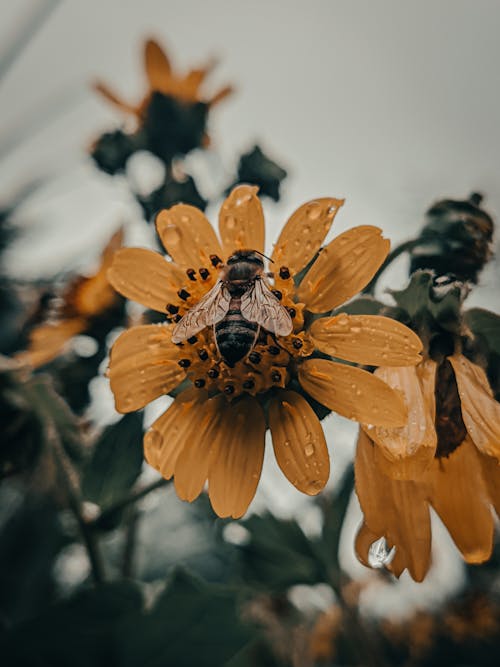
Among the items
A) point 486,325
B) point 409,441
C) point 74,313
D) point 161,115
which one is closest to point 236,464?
point 409,441

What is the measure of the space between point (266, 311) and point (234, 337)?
4 centimetres

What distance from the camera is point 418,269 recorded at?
24.8 inches

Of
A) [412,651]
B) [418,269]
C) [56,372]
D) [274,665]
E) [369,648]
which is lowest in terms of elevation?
[412,651]

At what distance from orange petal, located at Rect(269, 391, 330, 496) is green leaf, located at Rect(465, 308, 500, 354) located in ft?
0.53

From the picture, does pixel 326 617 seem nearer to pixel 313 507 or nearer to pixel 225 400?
pixel 313 507

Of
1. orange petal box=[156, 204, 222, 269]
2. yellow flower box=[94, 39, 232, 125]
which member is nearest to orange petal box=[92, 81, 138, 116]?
yellow flower box=[94, 39, 232, 125]

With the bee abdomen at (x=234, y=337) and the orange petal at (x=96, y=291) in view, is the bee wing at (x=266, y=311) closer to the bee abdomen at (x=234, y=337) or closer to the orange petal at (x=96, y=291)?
the bee abdomen at (x=234, y=337)

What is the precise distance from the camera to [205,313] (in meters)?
0.60

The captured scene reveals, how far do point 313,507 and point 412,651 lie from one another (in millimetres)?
682

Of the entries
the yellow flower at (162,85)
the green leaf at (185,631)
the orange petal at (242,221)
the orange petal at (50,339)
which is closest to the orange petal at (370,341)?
the orange petal at (242,221)

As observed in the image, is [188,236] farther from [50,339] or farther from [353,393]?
[50,339]

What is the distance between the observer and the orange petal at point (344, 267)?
543 mm

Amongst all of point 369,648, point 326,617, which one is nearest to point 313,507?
point 369,648

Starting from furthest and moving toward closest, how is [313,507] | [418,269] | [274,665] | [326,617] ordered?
[326,617] → [274,665] → [313,507] → [418,269]
